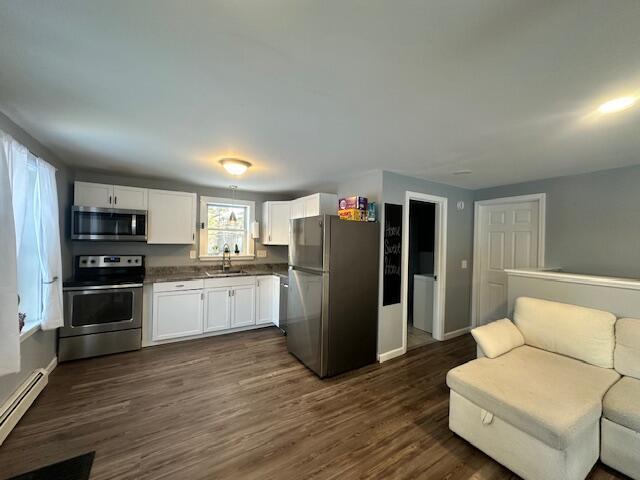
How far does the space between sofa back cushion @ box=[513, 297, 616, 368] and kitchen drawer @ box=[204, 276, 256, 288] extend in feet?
11.4

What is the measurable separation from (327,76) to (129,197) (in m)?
3.46

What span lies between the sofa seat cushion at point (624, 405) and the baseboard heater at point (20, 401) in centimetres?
408

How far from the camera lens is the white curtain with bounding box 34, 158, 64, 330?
2.39 m

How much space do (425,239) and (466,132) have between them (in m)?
3.18

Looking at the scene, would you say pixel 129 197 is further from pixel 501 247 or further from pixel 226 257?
pixel 501 247

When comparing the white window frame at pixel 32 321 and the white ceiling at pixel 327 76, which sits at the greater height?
the white ceiling at pixel 327 76

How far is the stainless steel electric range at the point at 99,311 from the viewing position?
2967mm

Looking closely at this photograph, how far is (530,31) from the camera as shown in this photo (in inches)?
41.3

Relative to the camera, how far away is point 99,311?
3.10 meters

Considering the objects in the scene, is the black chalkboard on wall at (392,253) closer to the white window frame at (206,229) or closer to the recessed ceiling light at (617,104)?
the recessed ceiling light at (617,104)

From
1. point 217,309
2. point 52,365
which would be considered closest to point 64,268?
point 52,365

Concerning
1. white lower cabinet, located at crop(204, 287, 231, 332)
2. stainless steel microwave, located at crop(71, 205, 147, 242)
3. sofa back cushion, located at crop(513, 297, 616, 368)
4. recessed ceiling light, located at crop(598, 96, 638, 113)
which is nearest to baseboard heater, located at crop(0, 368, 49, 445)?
stainless steel microwave, located at crop(71, 205, 147, 242)

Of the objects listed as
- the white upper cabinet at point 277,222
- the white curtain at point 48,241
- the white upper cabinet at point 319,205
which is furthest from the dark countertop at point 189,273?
the white upper cabinet at point 319,205

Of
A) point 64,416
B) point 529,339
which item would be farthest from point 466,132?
point 64,416
